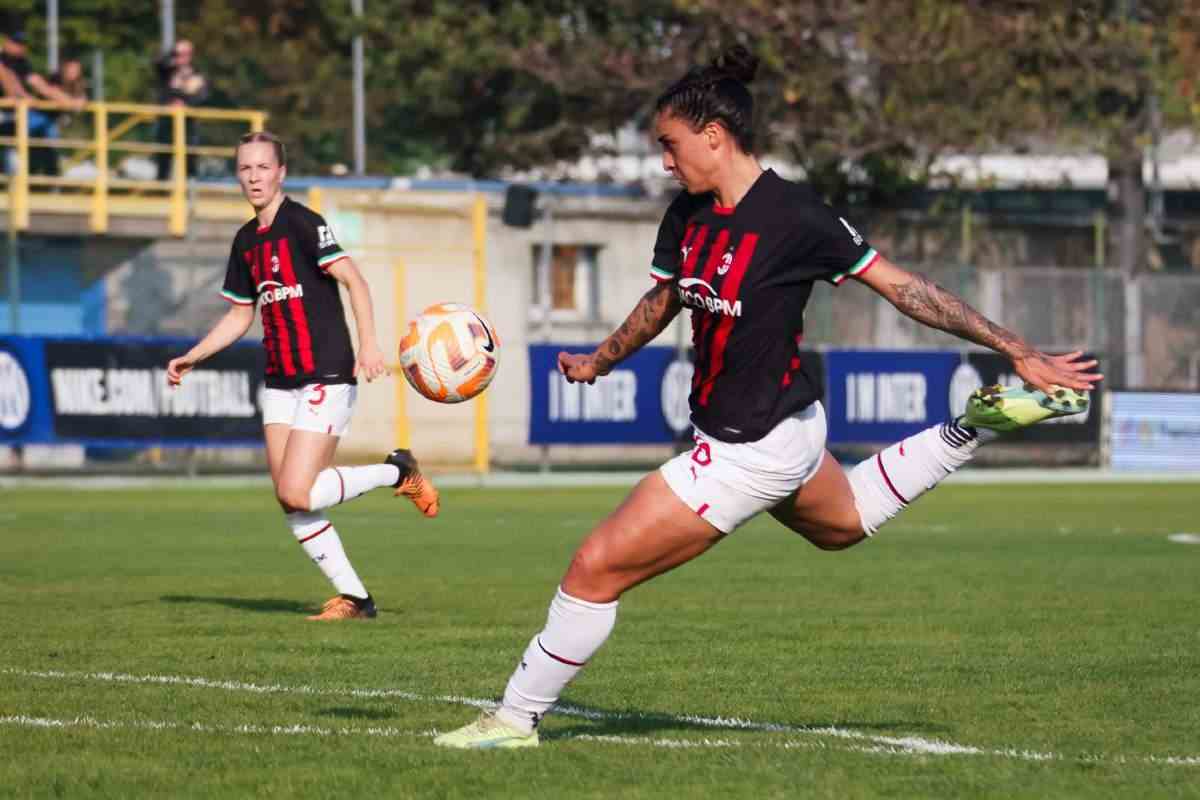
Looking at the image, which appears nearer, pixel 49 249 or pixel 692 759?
pixel 692 759

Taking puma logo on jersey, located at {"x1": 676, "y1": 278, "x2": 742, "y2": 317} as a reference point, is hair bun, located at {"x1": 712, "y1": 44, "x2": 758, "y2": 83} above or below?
above

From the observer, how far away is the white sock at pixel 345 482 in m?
10.8

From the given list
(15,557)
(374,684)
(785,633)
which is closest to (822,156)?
(15,557)

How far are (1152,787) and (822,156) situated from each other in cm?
2883

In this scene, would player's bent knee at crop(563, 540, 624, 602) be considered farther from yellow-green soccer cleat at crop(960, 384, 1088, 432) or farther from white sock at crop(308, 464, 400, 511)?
white sock at crop(308, 464, 400, 511)

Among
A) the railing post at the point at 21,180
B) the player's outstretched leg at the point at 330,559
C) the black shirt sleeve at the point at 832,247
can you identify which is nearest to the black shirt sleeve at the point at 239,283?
the player's outstretched leg at the point at 330,559

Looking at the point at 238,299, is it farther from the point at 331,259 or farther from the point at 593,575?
the point at 593,575

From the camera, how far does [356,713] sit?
24.7ft

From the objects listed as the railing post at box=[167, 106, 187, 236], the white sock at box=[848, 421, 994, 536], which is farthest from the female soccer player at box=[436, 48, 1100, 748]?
the railing post at box=[167, 106, 187, 236]

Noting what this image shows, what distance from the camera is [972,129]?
114 feet

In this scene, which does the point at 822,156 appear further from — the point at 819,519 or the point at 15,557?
the point at 819,519

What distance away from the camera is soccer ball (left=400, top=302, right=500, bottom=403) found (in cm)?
858

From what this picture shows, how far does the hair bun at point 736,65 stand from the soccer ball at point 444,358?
6.88 feet

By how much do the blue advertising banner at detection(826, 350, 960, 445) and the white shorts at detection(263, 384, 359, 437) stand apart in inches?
757
